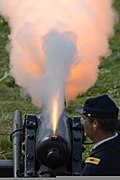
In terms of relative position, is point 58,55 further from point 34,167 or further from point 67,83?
point 34,167

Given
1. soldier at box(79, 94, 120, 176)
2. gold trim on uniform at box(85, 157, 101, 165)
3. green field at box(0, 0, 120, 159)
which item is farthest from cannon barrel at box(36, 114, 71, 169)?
green field at box(0, 0, 120, 159)

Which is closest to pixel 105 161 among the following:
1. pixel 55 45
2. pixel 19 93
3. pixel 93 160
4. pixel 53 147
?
pixel 93 160

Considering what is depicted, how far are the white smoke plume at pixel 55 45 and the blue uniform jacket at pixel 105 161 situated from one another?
2.45 meters

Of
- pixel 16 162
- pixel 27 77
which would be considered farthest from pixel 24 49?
pixel 16 162

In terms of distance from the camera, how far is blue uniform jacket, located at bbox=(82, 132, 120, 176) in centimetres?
Answer: 536

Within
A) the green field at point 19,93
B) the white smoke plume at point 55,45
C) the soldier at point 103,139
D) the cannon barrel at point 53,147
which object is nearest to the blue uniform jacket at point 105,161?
the soldier at point 103,139

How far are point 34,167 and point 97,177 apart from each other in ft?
8.22

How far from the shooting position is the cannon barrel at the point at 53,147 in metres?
7.19

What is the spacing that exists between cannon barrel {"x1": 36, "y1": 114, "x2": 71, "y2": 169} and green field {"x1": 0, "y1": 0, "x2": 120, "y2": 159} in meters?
2.53

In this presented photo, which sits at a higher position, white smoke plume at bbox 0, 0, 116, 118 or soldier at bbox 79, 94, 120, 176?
white smoke plume at bbox 0, 0, 116, 118

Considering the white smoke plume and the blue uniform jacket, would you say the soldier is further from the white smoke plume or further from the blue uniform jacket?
the white smoke plume

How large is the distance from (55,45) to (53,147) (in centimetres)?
146

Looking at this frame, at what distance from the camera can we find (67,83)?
8508 mm

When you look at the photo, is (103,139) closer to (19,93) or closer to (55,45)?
(55,45)
